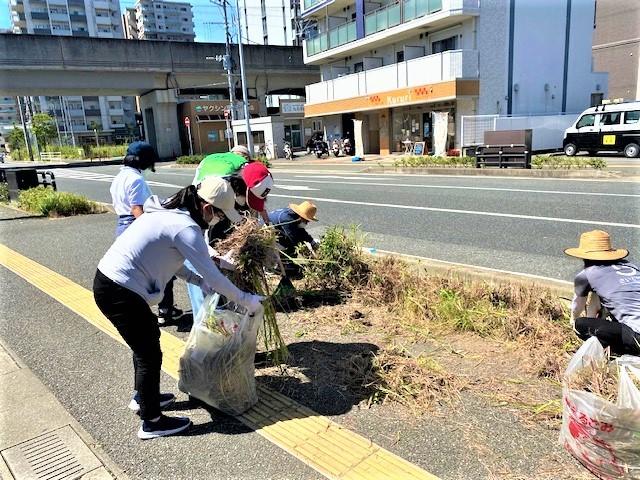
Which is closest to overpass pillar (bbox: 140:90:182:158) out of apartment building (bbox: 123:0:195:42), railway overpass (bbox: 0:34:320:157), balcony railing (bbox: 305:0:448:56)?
railway overpass (bbox: 0:34:320:157)

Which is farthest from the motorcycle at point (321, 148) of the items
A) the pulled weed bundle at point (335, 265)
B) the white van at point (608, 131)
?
the pulled weed bundle at point (335, 265)

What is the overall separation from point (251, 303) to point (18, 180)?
1267cm

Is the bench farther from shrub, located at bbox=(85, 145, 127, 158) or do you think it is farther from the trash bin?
shrub, located at bbox=(85, 145, 127, 158)

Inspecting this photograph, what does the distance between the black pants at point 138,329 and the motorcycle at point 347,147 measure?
27.6 meters

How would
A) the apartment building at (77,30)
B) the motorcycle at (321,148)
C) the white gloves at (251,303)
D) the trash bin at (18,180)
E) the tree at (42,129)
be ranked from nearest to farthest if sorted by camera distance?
the white gloves at (251,303) → the trash bin at (18,180) → the motorcycle at (321,148) → the tree at (42,129) → the apartment building at (77,30)

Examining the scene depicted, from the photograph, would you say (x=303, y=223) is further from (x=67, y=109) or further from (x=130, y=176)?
(x=67, y=109)

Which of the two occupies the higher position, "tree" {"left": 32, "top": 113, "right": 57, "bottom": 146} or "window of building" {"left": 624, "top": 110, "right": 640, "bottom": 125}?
"tree" {"left": 32, "top": 113, "right": 57, "bottom": 146}

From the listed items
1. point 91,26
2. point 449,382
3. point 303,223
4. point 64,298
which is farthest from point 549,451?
point 91,26

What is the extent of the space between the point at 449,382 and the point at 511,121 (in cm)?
2066

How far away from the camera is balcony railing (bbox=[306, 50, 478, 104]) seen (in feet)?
70.6

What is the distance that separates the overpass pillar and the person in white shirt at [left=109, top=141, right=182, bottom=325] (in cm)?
3851

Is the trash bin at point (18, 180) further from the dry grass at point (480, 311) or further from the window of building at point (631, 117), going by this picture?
the window of building at point (631, 117)

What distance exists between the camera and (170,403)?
9.86ft

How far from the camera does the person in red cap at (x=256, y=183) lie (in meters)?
3.92
